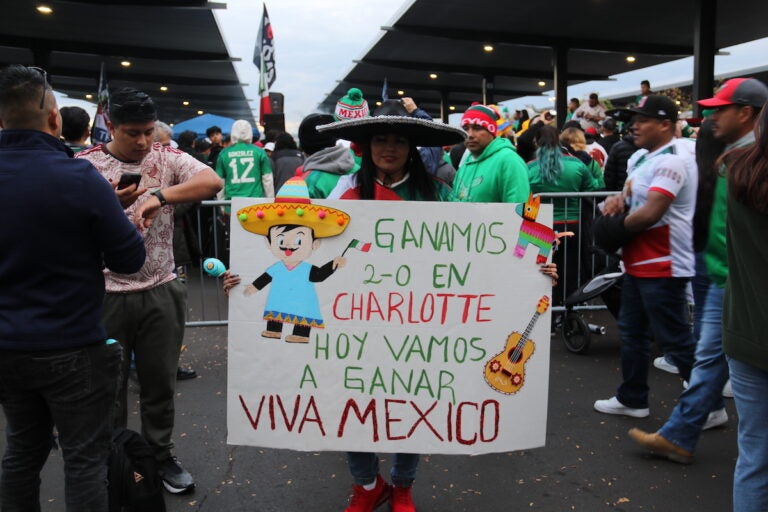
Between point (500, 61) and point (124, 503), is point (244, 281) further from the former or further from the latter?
point (500, 61)

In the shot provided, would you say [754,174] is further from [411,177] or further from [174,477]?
[174,477]

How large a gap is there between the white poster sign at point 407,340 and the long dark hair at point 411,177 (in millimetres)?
284

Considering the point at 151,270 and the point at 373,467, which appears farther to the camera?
the point at 151,270

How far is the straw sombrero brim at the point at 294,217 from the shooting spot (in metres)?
2.89

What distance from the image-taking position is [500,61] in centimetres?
2355

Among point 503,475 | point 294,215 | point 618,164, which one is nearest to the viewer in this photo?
point 294,215

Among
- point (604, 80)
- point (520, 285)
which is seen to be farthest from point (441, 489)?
point (604, 80)

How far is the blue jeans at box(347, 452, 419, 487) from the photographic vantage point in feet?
10.3

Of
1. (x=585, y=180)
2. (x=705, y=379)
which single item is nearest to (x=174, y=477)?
(x=705, y=379)

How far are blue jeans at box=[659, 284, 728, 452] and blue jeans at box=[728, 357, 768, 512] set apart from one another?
120 centimetres

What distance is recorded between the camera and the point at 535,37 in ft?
63.9

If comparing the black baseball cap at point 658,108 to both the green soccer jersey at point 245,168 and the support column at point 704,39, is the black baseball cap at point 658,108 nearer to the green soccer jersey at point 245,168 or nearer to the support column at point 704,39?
the green soccer jersey at point 245,168

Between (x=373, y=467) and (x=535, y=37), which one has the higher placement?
(x=535, y=37)

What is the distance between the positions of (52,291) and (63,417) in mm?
447
